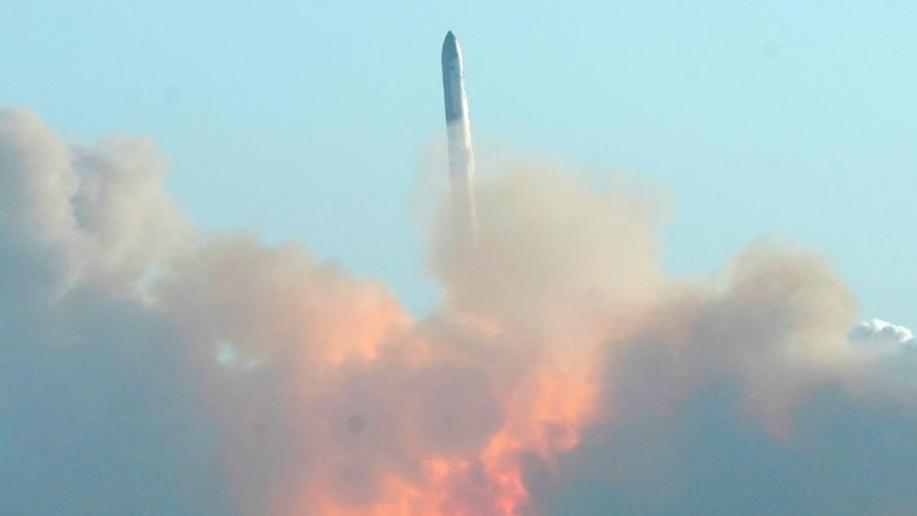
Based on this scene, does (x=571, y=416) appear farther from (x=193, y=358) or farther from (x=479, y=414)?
(x=193, y=358)

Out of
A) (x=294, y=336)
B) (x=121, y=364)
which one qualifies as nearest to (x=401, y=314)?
(x=294, y=336)

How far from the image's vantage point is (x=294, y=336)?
93.1 metres

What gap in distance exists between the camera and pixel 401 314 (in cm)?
9362

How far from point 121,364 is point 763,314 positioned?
71.2 feet

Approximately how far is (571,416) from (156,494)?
14.0 meters

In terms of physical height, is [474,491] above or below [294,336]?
below

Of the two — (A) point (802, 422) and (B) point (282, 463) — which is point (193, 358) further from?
(A) point (802, 422)

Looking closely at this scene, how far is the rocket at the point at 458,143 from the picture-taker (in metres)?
90.6

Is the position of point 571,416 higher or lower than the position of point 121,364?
lower

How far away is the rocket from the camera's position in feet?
297

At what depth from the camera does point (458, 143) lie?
90.6 meters

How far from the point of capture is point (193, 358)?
94250mm

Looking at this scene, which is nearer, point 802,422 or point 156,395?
point 802,422

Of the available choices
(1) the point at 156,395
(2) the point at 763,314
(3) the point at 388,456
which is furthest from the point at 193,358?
(2) the point at 763,314
